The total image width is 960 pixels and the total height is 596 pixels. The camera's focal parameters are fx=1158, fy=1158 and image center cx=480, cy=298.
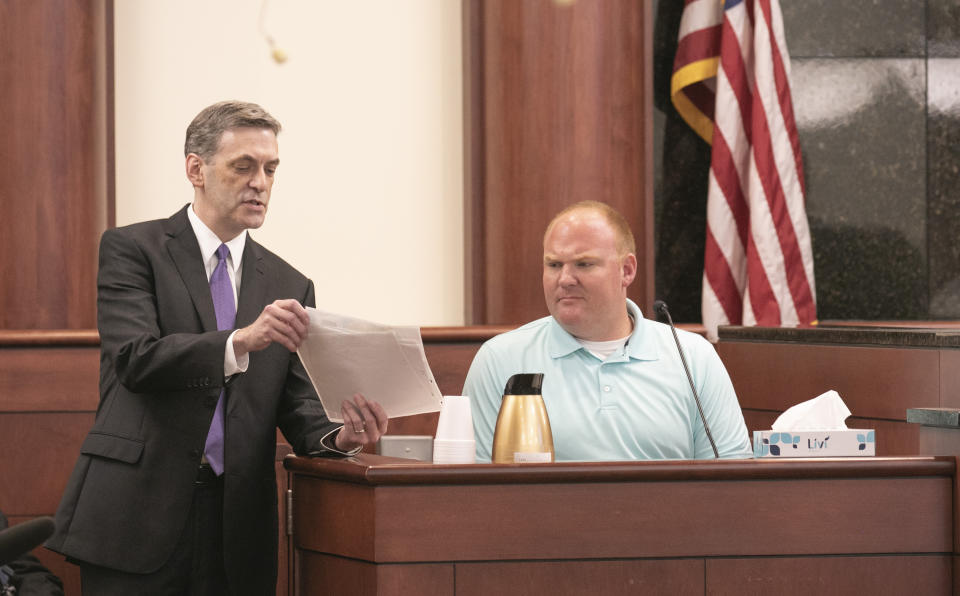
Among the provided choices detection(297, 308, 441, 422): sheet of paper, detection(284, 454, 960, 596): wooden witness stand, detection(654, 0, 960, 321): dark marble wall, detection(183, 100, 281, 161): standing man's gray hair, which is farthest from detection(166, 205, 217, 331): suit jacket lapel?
detection(654, 0, 960, 321): dark marble wall

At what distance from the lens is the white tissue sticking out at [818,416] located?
2.75 m

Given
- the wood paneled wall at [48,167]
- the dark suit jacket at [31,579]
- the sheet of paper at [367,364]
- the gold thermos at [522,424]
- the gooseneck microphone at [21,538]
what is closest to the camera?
the gooseneck microphone at [21,538]

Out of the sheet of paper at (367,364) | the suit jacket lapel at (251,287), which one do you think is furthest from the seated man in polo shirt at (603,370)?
the suit jacket lapel at (251,287)

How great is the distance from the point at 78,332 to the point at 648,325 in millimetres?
2021

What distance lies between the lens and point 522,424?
101 inches

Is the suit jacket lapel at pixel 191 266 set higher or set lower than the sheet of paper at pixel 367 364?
higher

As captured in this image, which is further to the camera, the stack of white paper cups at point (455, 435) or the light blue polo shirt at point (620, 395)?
the light blue polo shirt at point (620, 395)

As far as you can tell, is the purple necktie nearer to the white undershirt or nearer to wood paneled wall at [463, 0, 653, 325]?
the white undershirt

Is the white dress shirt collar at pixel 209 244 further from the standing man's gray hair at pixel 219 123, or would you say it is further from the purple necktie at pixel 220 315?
the standing man's gray hair at pixel 219 123

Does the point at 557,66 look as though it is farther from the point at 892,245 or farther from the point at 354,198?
the point at 892,245

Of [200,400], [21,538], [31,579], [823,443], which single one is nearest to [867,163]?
[823,443]

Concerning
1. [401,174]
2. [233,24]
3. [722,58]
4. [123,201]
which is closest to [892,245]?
[722,58]

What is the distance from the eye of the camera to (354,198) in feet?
16.5

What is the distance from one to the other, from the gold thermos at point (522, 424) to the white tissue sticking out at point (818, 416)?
0.60 m
